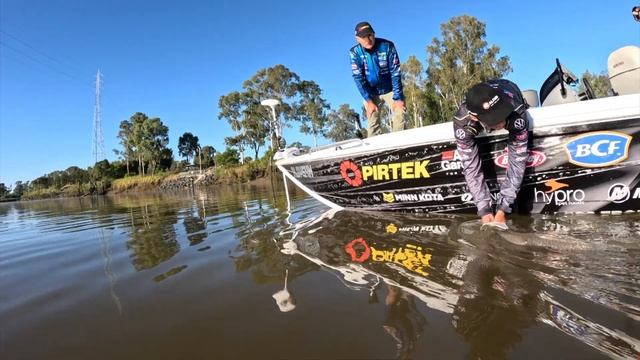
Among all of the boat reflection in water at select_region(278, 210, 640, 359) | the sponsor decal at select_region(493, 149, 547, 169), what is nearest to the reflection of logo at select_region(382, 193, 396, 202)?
the boat reflection in water at select_region(278, 210, 640, 359)

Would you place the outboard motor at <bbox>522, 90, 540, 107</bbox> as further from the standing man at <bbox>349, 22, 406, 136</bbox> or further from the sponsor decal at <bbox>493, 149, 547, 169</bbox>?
the standing man at <bbox>349, 22, 406, 136</bbox>

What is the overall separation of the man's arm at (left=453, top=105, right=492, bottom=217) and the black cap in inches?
69.6

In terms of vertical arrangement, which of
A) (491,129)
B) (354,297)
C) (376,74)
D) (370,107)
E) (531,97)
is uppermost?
(376,74)

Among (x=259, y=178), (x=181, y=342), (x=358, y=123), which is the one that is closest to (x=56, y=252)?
(x=181, y=342)

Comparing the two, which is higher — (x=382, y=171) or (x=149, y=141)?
(x=149, y=141)

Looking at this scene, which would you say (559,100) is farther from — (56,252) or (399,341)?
(56,252)

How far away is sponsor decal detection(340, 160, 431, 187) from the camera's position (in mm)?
3773

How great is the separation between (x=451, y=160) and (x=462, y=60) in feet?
106

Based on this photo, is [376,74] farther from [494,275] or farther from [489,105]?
[494,275]

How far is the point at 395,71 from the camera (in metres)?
4.70

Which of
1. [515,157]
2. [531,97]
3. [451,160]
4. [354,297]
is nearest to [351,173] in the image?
[451,160]

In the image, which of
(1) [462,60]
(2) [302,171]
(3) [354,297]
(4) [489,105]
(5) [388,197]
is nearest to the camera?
(3) [354,297]

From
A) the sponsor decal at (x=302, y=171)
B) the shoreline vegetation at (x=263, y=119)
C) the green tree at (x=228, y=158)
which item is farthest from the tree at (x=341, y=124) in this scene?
the sponsor decal at (x=302, y=171)

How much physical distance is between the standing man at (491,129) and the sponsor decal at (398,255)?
817 millimetres
